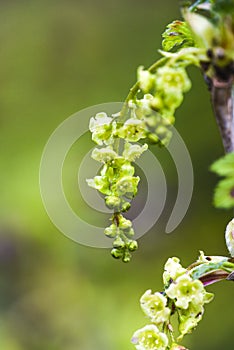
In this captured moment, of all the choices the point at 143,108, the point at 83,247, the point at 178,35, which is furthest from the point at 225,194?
the point at 83,247

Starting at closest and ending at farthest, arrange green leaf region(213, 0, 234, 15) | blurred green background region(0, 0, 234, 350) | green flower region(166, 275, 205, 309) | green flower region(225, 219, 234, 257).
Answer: green leaf region(213, 0, 234, 15)
green flower region(166, 275, 205, 309)
green flower region(225, 219, 234, 257)
blurred green background region(0, 0, 234, 350)

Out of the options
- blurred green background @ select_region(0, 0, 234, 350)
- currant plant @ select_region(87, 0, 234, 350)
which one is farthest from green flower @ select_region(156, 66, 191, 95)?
blurred green background @ select_region(0, 0, 234, 350)

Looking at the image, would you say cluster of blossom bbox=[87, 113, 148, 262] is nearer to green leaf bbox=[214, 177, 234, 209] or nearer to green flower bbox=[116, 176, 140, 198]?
green flower bbox=[116, 176, 140, 198]

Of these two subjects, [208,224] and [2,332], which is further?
[208,224]

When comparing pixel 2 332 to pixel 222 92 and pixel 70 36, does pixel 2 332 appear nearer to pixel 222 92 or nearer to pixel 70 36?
pixel 70 36

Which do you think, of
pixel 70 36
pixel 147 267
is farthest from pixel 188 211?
pixel 70 36

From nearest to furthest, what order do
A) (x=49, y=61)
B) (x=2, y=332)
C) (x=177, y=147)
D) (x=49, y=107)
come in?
(x=177, y=147) < (x=2, y=332) < (x=49, y=107) < (x=49, y=61)

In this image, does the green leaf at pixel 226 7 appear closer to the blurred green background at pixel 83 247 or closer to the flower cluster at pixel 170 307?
the flower cluster at pixel 170 307

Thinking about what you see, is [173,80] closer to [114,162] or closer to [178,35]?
[114,162]
